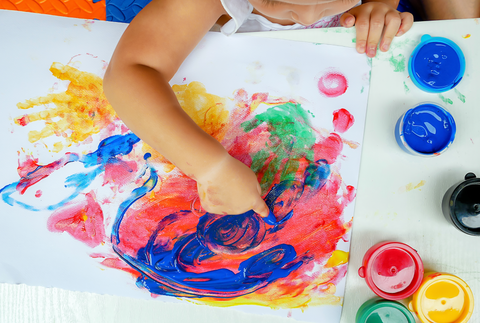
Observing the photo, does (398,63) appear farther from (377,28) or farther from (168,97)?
(168,97)

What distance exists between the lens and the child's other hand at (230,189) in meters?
0.51

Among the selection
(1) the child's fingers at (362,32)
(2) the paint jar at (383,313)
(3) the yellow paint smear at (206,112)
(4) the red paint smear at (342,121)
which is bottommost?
(2) the paint jar at (383,313)

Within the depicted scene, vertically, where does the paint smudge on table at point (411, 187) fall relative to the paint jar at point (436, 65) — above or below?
below

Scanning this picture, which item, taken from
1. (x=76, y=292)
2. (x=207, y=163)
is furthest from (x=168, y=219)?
(x=76, y=292)

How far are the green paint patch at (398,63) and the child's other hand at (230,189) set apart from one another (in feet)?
1.09

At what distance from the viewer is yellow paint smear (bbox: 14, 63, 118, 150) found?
56 centimetres

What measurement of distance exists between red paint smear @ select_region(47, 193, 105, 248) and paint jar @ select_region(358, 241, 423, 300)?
48 cm

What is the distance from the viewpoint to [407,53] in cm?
56

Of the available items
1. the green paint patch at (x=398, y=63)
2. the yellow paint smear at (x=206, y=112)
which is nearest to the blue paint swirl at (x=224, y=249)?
the yellow paint smear at (x=206, y=112)

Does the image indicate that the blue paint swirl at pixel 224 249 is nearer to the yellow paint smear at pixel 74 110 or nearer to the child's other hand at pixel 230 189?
the child's other hand at pixel 230 189

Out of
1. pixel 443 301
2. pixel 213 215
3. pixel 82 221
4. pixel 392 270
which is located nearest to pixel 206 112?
pixel 213 215

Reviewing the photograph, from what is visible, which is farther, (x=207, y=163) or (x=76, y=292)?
(x=76, y=292)

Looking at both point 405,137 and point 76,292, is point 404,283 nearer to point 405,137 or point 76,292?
point 405,137

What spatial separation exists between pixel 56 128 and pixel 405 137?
640 millimetres
